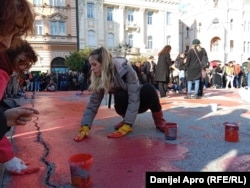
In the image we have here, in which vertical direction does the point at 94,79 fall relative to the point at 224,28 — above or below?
below

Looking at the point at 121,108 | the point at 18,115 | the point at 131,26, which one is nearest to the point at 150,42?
the point at 131,26

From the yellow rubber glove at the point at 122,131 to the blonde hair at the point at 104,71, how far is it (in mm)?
518

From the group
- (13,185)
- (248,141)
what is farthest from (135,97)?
(13,185)

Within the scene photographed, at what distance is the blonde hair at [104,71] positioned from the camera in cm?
371

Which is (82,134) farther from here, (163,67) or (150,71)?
(150,71)

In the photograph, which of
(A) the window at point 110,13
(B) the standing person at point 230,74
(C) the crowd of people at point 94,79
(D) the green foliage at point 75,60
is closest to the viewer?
(C) the crowd of people at point 94,79

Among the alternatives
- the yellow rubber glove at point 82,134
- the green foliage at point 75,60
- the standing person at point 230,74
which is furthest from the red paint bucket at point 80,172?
the green foliage at point 75,60

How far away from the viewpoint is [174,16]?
1718 inches

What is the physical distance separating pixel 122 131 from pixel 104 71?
792mm

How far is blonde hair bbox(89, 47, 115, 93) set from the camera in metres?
3.71

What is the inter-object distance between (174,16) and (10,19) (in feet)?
145

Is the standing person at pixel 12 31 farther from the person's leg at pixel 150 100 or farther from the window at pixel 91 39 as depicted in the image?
the window at pixel 91 39

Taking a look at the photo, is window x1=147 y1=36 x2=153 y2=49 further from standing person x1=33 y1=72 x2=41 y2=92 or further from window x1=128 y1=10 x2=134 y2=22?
standing person x1=33 y1=72 x2=41 y2=92

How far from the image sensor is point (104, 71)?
371 cm
